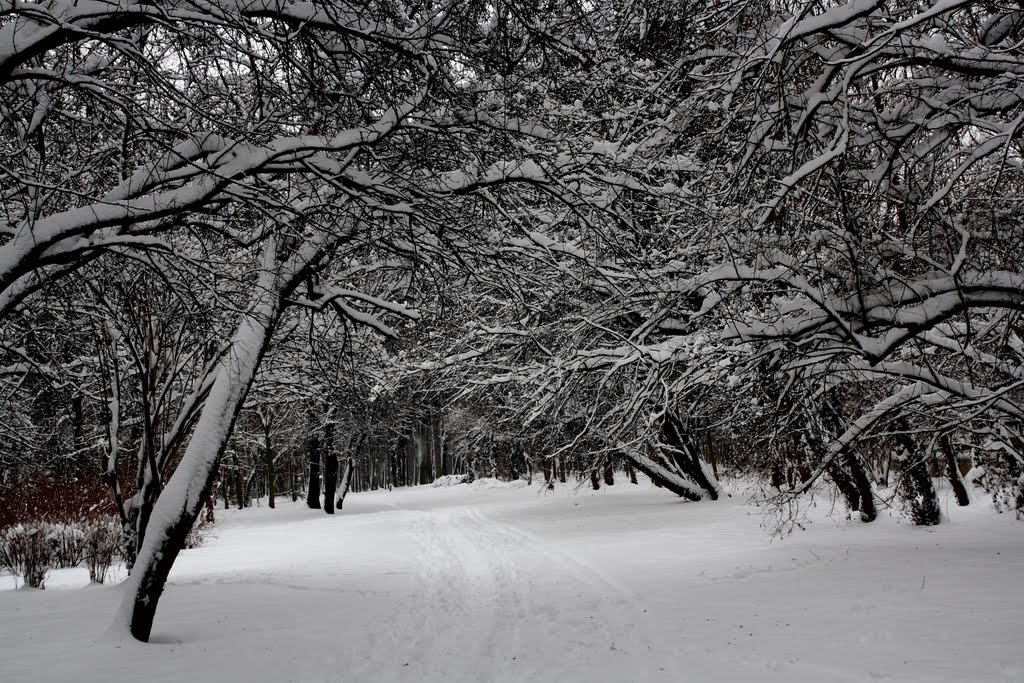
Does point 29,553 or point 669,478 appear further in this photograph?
point 669,478

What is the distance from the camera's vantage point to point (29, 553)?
1033 centimetres

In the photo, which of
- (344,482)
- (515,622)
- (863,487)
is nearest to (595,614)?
(515,622)

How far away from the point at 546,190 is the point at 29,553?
35.6 ft

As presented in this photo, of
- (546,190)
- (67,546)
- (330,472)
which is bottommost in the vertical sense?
(67,546)

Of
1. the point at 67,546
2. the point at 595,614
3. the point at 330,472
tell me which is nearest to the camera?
the point at 595,614

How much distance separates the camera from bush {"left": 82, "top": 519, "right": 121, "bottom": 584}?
33.3 feet

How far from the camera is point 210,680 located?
507 cm

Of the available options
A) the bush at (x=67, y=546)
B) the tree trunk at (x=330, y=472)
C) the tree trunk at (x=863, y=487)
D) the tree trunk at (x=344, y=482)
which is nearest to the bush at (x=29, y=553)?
the bush at (x=67, y=546)

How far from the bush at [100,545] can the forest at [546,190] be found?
18 cm

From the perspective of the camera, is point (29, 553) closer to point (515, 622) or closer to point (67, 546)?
point (67, 546)

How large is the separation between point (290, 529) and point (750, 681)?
1955 centimetres

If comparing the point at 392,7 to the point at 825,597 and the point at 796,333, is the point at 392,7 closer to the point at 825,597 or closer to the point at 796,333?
the point at 796,333

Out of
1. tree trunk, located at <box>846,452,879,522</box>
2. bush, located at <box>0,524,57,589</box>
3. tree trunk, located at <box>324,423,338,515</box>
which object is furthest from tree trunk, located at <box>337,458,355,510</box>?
tree trunk, located at <box>846,452,879,522</box>

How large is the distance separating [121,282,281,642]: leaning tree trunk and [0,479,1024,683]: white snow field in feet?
1.37
